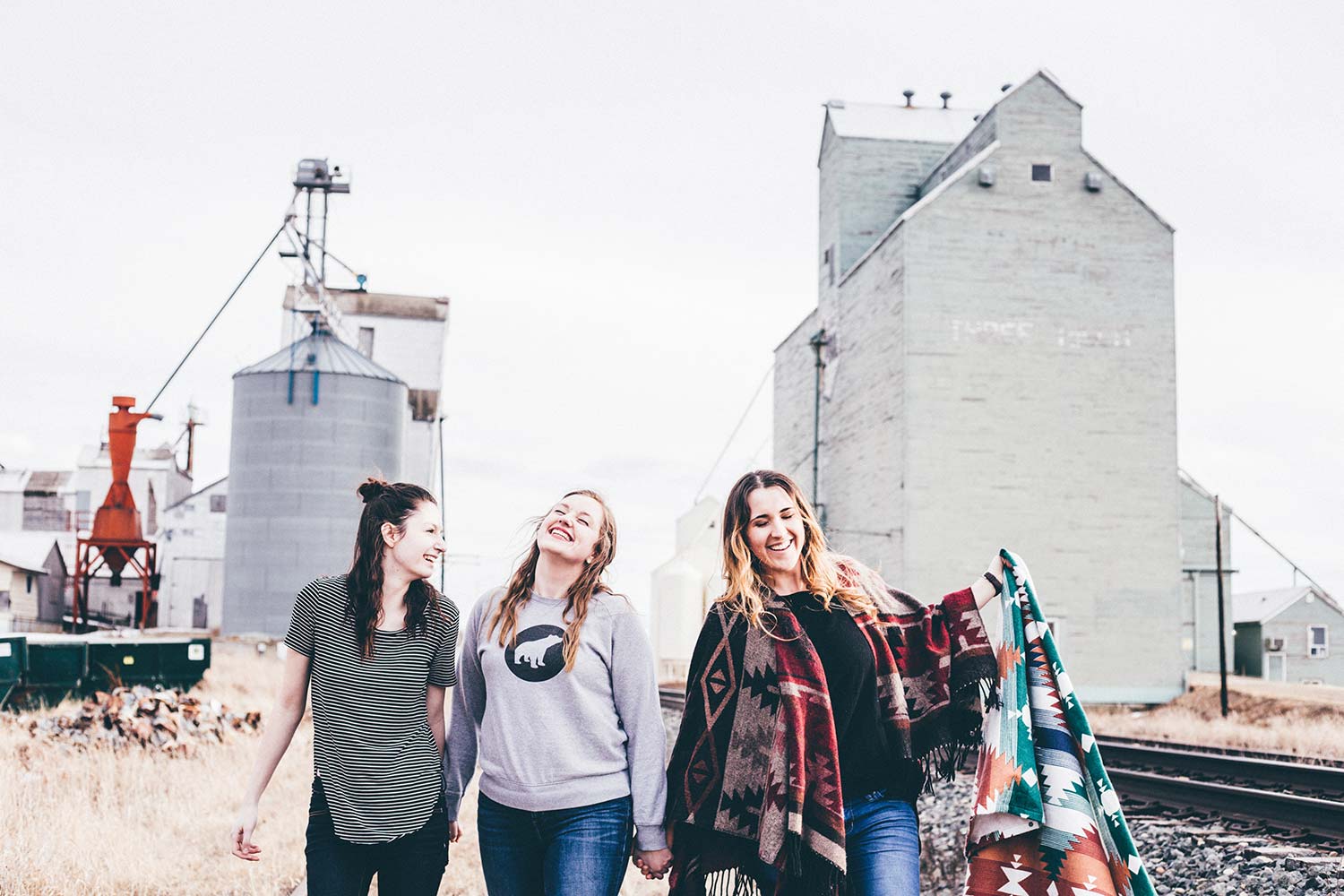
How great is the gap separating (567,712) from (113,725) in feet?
37.1

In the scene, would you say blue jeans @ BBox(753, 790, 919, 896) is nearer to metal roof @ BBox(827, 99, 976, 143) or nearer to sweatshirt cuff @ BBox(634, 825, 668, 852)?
sweatshirt cuff @ BBox(634, 825, 668, 852)

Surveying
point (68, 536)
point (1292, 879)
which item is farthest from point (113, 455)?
point (1292, 879)

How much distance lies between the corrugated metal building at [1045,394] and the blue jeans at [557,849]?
23.7m

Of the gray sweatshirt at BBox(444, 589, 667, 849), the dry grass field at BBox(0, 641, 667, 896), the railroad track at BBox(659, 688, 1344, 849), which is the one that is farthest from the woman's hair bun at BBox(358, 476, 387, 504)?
the railroad track at BBox(659, 688, 1344, 849)

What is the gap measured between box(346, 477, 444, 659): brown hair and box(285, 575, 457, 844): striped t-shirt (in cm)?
3

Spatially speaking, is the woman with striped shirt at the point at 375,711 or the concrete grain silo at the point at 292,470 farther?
the concrete grain silo at the point at 292,470

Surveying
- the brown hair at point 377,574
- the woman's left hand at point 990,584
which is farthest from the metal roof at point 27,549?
the woman's left hand at point 990,584

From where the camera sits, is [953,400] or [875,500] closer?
[953,400]

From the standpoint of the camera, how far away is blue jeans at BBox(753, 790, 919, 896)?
3.96 meters

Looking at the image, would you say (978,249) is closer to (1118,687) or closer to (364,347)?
(1118,687)

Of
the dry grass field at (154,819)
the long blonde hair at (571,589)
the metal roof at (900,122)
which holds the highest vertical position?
the metal roof at (900,122)

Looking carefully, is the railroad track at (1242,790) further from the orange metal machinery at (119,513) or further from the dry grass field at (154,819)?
the orange metal machinery at (119,513)

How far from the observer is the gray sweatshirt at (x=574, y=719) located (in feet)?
13.0

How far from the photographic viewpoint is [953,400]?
1086 inches
